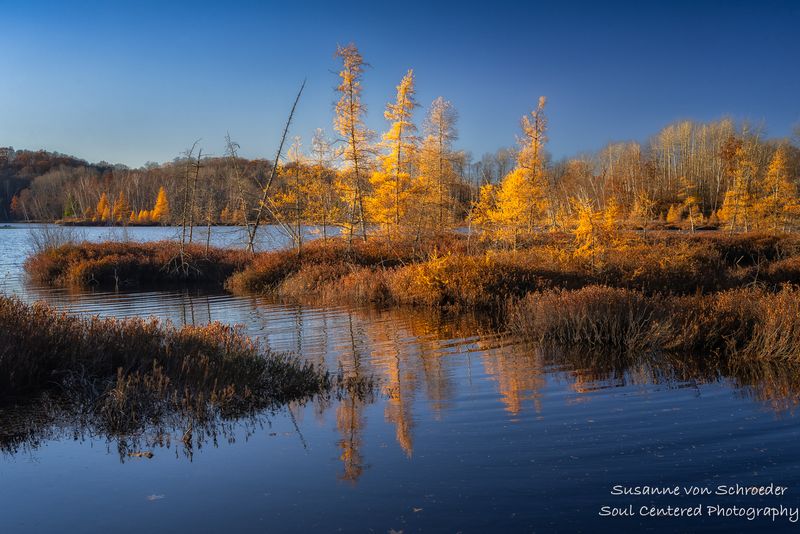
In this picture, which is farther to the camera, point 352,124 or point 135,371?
point 352,124

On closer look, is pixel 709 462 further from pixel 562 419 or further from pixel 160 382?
pixel 160 382

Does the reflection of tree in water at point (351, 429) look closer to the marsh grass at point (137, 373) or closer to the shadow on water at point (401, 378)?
the shadow on water at point (401, 378)

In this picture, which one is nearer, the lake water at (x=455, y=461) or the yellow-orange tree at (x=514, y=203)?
the lake water at (x=455, y=461)

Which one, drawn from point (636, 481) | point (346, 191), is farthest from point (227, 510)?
point (346, 191)

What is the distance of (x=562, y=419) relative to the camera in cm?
782

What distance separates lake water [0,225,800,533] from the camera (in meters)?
5.21

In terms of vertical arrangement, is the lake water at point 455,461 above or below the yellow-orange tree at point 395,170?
below

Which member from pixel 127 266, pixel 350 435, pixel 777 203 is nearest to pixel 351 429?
pixel 350 435

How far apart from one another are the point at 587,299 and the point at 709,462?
22.2 ft

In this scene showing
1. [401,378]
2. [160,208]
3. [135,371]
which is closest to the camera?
[135,371]

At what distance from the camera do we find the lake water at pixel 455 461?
521cm

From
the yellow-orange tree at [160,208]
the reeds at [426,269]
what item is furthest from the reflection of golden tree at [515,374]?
the yellow-orange tree at [160,208]

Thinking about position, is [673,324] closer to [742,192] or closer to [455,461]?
[455,461]

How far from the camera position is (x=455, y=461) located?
643cm
